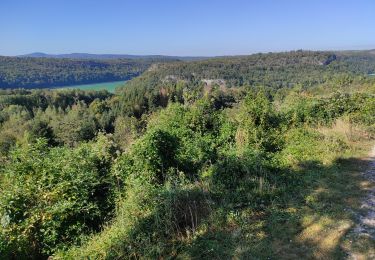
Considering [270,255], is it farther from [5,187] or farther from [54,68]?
[54,68]

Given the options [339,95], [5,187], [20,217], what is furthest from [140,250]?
[339,95]

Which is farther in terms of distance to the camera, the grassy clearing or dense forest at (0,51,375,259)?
dense forest at (0,51,375,259)

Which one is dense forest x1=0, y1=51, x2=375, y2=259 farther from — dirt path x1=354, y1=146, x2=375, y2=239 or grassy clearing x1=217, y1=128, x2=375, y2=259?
dirt path x1=354, y1=146, x2=375, y2=239

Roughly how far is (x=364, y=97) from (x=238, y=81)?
9544cm

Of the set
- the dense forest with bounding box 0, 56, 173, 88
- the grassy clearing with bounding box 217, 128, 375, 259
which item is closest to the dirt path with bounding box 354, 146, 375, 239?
the grassy clearing with bounding box 217, 128, 375, 259

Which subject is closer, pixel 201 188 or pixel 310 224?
pixel 310 224

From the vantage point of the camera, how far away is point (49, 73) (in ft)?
532

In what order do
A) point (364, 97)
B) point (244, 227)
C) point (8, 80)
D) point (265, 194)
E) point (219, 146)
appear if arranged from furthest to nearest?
point (8, 80) → point (364, 97) → point (219, 146) → point (265, 194) → point (244, 227)

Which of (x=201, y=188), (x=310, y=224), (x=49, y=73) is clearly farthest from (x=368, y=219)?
(x=49, y=73)

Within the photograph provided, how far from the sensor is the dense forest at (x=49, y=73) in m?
146

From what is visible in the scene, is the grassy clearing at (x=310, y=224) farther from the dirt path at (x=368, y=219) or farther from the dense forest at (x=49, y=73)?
the dense forest at (x=49, y=73)

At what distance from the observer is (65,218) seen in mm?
5152

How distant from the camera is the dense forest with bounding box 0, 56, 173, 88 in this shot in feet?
480

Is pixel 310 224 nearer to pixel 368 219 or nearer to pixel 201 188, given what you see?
pixel 368 219
